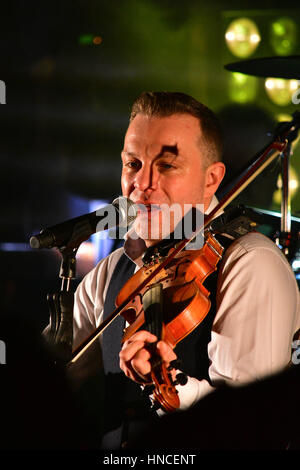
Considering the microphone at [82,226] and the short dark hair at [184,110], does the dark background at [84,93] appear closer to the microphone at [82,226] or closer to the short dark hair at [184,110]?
the short dark hair at [184,110]

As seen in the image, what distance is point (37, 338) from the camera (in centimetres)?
61

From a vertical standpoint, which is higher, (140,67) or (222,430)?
(140,67)

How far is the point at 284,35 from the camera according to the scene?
11.1ft

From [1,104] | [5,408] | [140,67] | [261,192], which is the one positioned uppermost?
[140,67]

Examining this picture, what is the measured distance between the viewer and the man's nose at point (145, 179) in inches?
67.7

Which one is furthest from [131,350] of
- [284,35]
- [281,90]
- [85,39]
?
[85,39]

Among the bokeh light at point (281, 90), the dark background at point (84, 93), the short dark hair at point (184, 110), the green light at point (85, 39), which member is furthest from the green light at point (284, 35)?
the short dark hair at point (184, 110)

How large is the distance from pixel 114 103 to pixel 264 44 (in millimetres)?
1056

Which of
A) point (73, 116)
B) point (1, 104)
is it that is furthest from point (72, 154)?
point (1, 104)

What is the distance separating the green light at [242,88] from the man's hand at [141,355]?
2.50 m

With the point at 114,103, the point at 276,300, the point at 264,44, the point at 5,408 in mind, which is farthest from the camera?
the point at 114,103

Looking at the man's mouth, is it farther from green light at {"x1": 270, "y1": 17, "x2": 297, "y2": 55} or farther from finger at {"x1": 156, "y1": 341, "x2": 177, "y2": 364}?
green light at {"x1": 270, "y1": 17, "x2": 297, "y2": 55}

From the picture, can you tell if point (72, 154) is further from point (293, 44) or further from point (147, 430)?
point (147, 430)

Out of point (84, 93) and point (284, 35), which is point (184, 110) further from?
point (84, 93)
